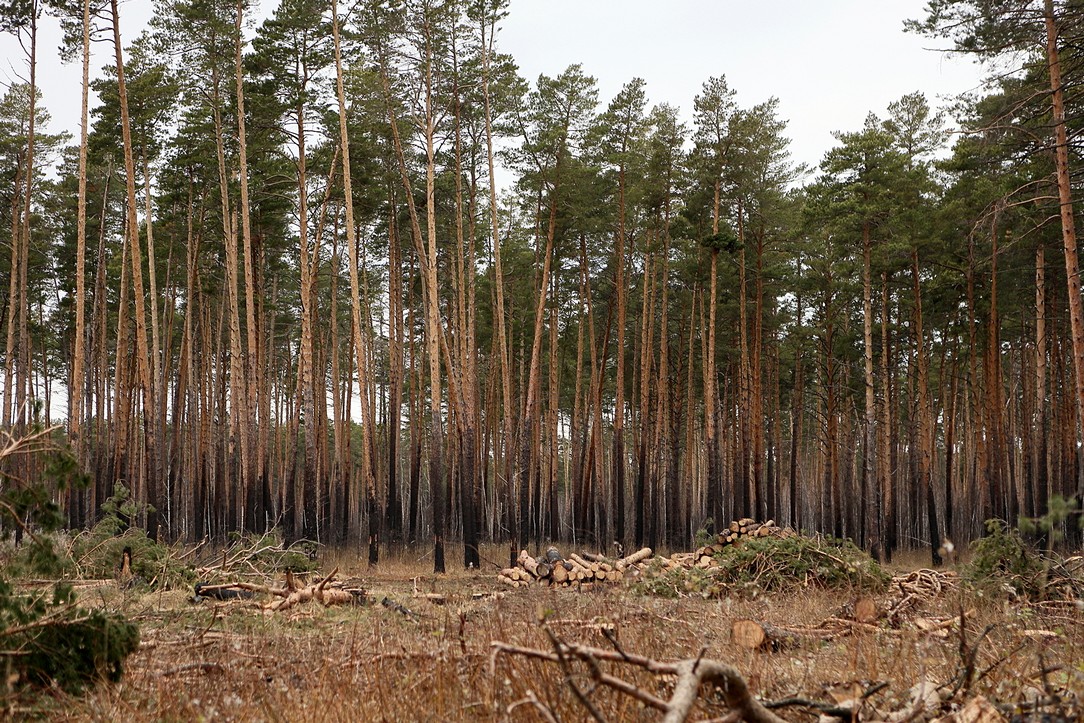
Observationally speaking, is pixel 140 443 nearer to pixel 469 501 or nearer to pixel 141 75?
pixel 141 75

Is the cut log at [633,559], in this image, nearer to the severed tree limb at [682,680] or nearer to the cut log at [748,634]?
the cut log at [748,634]

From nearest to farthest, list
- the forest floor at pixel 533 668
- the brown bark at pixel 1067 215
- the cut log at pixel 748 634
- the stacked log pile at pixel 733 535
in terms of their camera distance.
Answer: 1. the forest floor at pixel 533 668
2. the cut log at pixel 748 634
3. the brown bark at pixel 1067 215
4. the stacked log pile at pixel 733 535

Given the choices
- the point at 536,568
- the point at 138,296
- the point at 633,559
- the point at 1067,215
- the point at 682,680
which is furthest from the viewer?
the point at 633,559

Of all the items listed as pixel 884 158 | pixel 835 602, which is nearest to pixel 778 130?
pixel 884 158

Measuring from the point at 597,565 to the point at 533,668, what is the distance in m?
10.9

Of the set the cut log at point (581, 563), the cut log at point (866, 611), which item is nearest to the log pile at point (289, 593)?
the cut log at point (581, 563)

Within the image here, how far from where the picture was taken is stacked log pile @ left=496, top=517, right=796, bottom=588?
14445 millimetres

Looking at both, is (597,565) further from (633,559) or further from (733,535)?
(733,535)

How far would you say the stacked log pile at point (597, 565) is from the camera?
14445 millimetres

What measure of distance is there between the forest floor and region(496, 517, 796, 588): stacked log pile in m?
5.62

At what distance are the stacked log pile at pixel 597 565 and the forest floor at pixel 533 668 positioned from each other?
5.62 metres

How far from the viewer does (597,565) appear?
49.2ft

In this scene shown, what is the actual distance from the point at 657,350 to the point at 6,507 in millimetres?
30397

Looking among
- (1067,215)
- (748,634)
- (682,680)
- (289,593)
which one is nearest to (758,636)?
(748,634)
